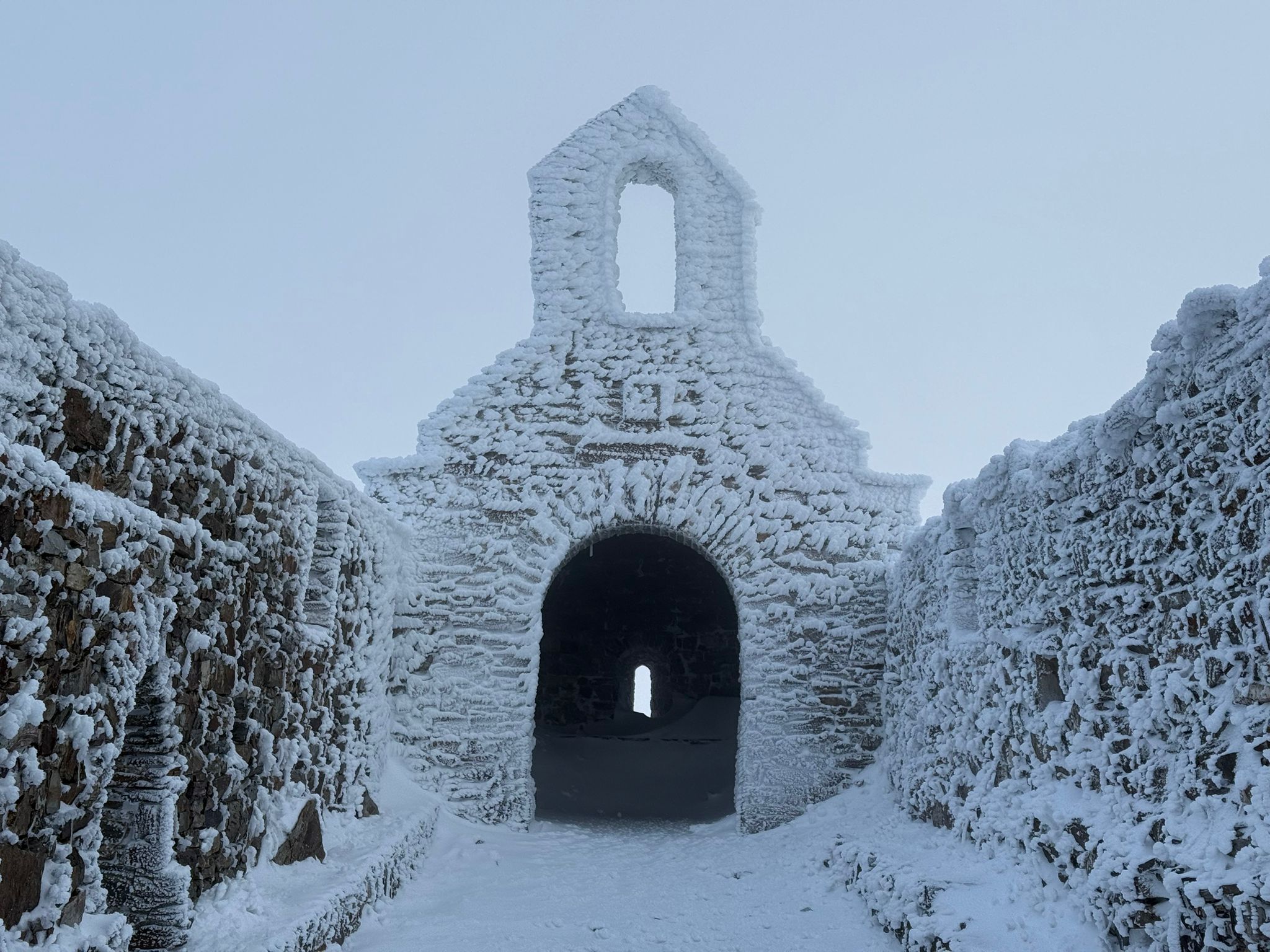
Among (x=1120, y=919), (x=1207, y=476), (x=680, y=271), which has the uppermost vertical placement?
(x=680, y=271)

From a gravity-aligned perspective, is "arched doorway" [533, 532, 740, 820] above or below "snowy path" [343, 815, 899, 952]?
above

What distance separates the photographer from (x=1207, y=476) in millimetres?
3234

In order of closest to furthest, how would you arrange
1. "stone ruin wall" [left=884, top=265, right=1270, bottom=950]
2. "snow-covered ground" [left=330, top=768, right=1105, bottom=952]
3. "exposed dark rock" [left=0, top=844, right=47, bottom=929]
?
"exposed dark rock" [left=0, top=844, right=47, bottom=929]
"stone ruin wall" [left=884, top=265, right=1270, bottom=950]
"snow-covered ground" [left=330, top=768, right=1105, bottom=952]

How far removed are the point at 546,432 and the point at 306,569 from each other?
3.24m

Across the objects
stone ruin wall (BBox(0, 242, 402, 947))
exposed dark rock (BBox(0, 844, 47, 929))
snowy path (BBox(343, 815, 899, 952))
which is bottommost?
snowy path (BBox(343, 815, 899, 952))

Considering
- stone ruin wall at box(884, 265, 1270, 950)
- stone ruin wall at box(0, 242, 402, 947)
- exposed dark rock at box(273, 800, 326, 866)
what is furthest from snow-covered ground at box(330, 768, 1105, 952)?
stone ruin wall at box(0, 242, 402, 947)

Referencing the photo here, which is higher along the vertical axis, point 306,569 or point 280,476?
point 280,476

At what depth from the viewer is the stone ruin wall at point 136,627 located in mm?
2625

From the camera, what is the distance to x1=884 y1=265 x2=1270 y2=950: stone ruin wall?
290 cm

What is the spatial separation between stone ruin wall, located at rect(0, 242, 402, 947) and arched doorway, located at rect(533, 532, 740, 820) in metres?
6.84

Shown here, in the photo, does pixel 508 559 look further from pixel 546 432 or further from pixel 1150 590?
pixel 1150 590

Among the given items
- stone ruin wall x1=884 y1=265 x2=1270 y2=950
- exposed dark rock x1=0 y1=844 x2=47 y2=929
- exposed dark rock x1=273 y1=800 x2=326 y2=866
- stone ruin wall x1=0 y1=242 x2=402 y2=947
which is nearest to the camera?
exposed dark rock x1=0 y1=844 x2=47 y2=929

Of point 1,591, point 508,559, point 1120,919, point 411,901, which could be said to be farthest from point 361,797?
point 1120,919

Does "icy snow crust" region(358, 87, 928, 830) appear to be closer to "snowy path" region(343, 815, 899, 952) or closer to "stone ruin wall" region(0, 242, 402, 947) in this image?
"snowy path" region(343, 815, 899, 952)
